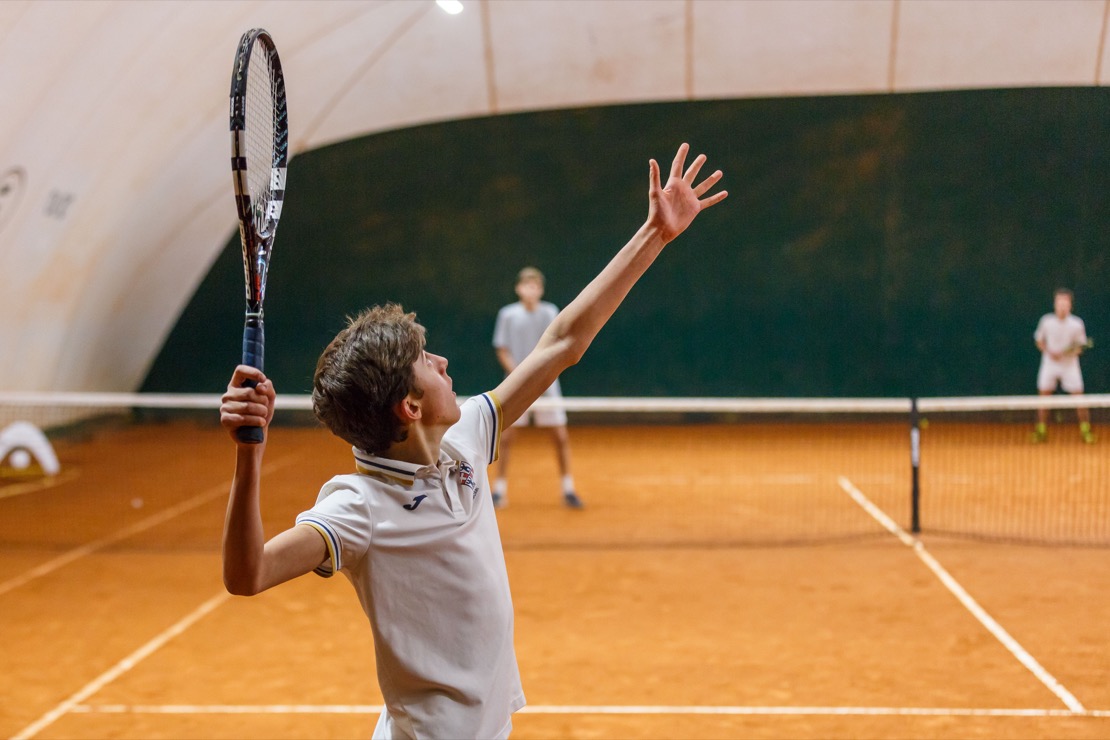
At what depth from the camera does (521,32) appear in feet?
22.0

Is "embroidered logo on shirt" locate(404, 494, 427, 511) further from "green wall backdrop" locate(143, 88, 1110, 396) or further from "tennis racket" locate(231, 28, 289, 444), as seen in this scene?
"green wall backdrop" locate(143, 88, 1110, 396)

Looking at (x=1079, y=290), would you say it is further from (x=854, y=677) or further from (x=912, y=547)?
(x=854, y=677)

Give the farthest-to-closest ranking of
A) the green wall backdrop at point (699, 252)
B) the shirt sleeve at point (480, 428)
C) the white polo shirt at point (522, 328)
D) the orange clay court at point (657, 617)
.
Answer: the green wall backdrop at point (699, 252) < the white polo shirt at point (522, 328) < the orange clay court at point (657, 617) < the shirt sleeve at point (480, 428)

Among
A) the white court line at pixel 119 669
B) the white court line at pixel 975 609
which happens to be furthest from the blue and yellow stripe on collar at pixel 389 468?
the white court line at pixel 975 609

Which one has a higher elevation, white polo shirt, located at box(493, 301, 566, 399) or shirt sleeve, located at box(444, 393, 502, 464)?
shirt sleeve, located at box(444, 393, 502, 464)

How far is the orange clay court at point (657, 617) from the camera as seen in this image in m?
3.92

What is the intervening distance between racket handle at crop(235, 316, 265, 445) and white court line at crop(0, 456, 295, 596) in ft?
16.3

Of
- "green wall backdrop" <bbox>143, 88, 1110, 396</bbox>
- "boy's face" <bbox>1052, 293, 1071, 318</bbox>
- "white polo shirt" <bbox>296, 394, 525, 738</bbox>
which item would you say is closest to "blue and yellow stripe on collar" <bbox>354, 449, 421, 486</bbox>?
"white polo shirt" <bbox>296, 394, 525, 738</bbox>

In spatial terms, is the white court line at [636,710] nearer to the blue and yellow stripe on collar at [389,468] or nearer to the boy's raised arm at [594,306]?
the boy's raised arm at [594,306]

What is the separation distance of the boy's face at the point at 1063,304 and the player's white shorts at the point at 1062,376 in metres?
0.51

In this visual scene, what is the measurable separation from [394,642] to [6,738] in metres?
2.83

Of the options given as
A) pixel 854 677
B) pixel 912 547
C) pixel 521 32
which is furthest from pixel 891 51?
pixel 854 677

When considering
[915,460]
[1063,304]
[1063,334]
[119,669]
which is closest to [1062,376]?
[1063,334]

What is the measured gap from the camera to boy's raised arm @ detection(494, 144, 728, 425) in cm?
205
